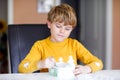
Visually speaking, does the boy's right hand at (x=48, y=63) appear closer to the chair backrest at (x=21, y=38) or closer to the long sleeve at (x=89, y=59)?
the long sleeve at (x=89, y=59)

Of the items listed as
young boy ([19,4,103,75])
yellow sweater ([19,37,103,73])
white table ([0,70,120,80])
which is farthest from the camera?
yellow sweater ([19,37,103,73])

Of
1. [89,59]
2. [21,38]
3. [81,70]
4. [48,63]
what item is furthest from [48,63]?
[21,38]

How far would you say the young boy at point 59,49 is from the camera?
52.9 inches

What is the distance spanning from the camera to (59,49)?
154cm

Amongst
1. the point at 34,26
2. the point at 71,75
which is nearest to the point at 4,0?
the point at 34,26

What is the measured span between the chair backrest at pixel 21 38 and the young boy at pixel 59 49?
159 millimetres

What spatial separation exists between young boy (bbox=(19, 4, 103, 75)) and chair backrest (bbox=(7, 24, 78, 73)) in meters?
0.16

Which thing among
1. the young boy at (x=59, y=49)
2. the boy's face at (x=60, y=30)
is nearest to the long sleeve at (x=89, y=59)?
the young boy at (x=59, y=49)

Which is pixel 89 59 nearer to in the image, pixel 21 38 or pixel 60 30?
pixel 60 30

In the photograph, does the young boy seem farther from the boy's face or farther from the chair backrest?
the chair backrest

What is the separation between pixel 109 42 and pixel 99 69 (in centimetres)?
132

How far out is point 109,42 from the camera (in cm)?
268

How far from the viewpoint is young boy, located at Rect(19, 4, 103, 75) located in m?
1.34

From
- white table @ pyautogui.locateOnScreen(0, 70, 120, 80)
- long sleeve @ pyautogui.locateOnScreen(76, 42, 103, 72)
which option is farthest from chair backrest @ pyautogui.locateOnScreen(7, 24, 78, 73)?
white table @ pyautogui.locateOnScreen(0, 70, 120, 80)
